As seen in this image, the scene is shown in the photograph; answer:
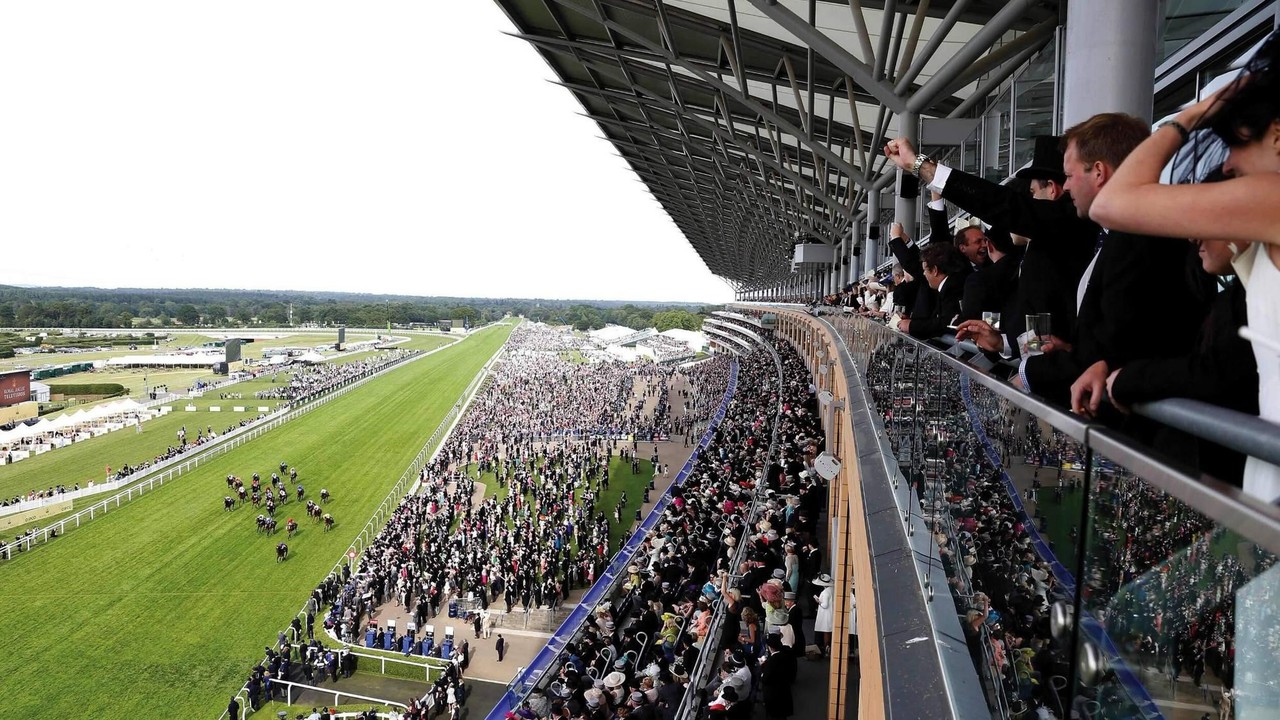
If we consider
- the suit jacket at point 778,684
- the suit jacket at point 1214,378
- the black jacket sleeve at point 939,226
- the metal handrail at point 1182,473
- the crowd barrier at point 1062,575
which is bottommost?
the suit jacket at point 778,684

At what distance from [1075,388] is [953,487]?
3.77 ft

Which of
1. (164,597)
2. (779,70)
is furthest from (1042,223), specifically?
(164,597)

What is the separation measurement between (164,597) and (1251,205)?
24970 millimetres

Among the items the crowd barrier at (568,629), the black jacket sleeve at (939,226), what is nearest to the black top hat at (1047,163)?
the black jacket sleeve at (939,226)

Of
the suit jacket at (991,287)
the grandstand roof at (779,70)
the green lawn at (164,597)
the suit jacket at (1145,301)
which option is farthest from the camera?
the green lawn at (164,597)

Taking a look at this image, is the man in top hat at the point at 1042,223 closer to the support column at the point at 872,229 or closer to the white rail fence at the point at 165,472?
the support column at the point at 872,229

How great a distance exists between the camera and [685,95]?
68.4 ft

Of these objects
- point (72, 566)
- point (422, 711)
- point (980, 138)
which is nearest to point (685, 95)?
point (980, 138)

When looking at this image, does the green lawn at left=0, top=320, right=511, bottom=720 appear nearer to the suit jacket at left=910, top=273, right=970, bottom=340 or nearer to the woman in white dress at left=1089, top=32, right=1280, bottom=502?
the suit jacket at left=910, top=273, right=970, bottom=340

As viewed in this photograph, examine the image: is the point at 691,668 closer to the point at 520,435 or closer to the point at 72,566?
the point at 72,566

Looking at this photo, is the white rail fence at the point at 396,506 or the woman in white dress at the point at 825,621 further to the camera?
the white rail fence at the point at 396,506

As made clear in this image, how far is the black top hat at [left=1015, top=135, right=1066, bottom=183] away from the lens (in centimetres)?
299

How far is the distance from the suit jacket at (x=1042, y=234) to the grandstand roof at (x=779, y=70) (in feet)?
16.1

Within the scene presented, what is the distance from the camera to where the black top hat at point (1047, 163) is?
2992 mm
